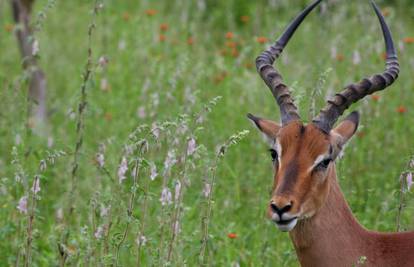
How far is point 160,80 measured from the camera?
8.11 metres

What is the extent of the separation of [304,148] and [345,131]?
35 centimetres

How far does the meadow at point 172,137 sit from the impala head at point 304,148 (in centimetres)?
26

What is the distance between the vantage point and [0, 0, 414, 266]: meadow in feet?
17.4

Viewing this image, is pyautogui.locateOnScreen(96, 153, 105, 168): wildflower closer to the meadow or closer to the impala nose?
the meadow

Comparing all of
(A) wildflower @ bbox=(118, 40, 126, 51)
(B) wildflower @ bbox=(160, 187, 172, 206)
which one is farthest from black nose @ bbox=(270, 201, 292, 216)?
(A) wildflower @ bbox=(118, 40, 126, 51)

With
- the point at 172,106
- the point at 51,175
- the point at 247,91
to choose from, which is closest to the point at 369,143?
the point at 247,91

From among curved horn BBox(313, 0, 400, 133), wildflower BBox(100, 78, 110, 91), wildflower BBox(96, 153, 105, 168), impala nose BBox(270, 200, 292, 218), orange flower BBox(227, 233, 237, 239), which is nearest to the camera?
impala nose BBox(270, 200, 292, 218)

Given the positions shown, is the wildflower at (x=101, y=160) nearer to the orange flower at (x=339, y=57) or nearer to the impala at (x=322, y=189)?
the impala at (x=322, y=189)

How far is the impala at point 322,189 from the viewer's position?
15.7 ft

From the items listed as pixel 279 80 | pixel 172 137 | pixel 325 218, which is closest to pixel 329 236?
pixel 325 218

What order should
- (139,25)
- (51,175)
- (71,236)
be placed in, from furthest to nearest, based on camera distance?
(139,25) → (51,175) → (71,236)

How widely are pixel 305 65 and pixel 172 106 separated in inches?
65.0

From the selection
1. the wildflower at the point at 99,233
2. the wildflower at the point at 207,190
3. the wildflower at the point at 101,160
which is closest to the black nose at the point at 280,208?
the wildflower at the point at 207,190

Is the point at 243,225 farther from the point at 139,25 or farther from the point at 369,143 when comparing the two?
the point at 139,25
